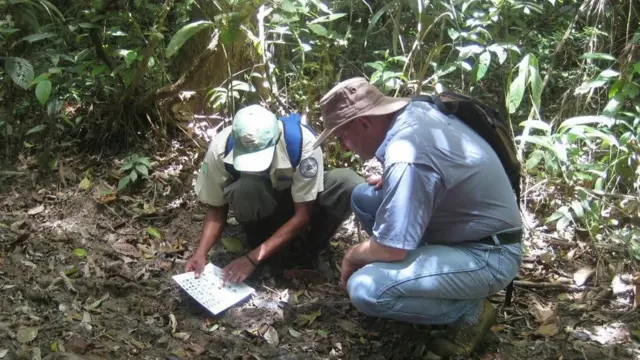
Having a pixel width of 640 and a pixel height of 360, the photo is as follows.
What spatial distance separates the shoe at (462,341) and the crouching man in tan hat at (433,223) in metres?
0.10

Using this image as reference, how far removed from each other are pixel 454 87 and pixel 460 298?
6.34 feet

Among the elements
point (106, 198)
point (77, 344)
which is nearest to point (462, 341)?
point (77, 344)

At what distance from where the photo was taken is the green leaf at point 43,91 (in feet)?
11.1

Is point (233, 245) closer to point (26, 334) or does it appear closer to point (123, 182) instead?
point (123, 182)

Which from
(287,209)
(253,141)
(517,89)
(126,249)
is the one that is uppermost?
(517,89)

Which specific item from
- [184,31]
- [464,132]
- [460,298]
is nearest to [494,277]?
[460,298]

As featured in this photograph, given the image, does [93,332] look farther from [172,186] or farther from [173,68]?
[173,68]

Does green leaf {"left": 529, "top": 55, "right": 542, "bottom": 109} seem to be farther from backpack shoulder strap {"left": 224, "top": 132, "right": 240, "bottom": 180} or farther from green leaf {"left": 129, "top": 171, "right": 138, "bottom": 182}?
green leaf {"left": 129, "top": 171, "right": 138, "bottom": 182}

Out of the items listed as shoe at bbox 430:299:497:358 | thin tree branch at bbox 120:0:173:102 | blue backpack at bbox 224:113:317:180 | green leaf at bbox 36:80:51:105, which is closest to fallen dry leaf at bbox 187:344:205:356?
blue backpack at bbox 224:113:317:180

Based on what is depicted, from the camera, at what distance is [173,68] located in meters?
4.31

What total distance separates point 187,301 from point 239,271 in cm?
28

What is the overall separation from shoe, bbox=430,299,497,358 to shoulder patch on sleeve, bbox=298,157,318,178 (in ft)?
3.03

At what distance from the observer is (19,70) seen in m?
3.24

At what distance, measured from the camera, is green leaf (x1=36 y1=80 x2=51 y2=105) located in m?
3.38
